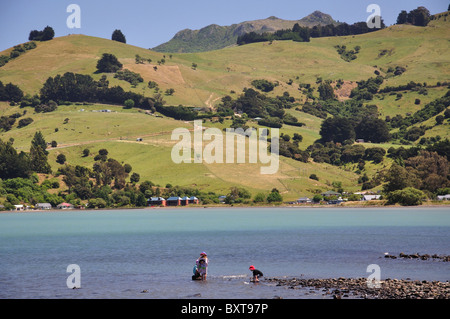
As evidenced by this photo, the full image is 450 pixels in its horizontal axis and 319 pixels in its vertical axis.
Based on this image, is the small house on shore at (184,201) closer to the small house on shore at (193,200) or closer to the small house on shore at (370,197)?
the small house on shore at (193,200)

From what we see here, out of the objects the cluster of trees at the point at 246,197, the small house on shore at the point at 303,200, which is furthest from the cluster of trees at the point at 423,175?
the cluster of trees at the point at 246,197

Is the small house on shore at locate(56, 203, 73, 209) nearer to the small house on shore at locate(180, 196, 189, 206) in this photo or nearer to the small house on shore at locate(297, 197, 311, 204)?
the small house on shore at locate(180, 196, 189, 206)

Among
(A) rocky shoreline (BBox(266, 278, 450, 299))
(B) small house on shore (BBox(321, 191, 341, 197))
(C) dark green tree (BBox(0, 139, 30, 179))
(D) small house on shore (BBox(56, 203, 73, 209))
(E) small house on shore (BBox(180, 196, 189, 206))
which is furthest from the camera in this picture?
(C) dark green tree (BBox(0, 139, 30, 179))

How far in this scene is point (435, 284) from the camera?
3719 centimetres

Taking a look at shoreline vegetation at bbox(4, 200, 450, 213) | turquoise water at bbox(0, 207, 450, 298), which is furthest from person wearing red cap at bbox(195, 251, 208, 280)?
shoreline vegetation at bbox(4, 200, 450, 213)

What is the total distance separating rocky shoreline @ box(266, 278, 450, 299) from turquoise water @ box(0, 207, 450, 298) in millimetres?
1579

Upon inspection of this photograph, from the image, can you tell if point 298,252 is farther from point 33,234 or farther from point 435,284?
point 33,234

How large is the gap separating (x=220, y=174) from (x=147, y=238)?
99.9m

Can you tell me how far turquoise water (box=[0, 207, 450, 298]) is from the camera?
132 feet

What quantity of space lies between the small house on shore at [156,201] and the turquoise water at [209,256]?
73129 millimetres
